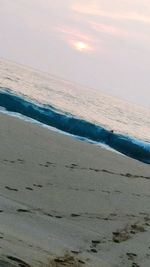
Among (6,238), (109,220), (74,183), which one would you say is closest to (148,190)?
(74,183)

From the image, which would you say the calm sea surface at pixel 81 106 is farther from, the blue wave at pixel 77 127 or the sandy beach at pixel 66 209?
the sandy beach at pixel 66 209

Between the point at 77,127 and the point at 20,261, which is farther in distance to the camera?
the point at 77,127

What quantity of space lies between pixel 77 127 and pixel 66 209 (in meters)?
14.4

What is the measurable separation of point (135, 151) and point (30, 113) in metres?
4.95

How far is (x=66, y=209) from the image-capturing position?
20.7 ft

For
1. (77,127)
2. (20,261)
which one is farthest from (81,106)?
(20,261)

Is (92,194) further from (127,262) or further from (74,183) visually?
(127,262)

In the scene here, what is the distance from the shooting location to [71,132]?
19844mm

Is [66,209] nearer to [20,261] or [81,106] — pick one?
[20,261]

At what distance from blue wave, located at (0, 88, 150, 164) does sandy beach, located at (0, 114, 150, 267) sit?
8.13 metres

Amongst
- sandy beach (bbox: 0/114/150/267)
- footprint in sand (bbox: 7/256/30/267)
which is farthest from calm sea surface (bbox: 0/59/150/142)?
footprint in sand (bbox: 7/256/30/267)

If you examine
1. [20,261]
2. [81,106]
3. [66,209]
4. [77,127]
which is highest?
[20,261]

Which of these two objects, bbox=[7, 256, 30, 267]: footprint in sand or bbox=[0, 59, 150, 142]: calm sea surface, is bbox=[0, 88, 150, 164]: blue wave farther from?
bbox=[7, 256, 30, 267]: footprint in sand

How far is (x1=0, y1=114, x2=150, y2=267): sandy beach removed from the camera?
462 centimetres
